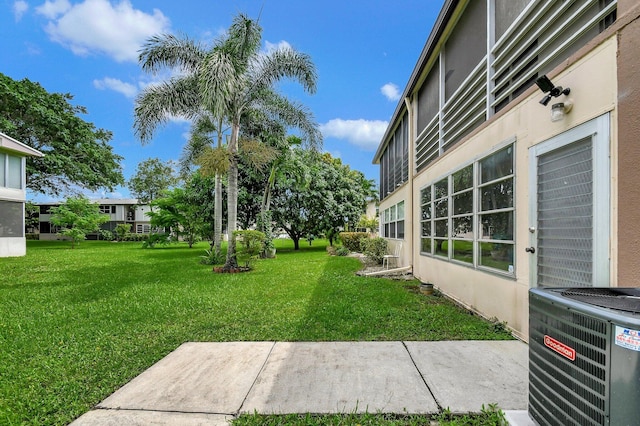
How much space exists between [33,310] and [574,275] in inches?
323

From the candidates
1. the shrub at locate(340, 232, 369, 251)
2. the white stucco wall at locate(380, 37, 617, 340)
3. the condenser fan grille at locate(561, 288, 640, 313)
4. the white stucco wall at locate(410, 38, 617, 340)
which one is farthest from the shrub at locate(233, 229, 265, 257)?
the condenser fan grille at locate(561, 288, 640, 313)

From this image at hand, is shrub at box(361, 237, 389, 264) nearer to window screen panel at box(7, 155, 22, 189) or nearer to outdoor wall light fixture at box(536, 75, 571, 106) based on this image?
outdoor wall light fixture at box(536, 75, 571, 106)

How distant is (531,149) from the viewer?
3705 mm

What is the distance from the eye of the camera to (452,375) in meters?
2.97

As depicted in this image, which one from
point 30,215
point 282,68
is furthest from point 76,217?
point 282,68

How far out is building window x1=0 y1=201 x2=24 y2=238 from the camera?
15.0 metres

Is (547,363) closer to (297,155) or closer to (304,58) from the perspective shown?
(304,58)

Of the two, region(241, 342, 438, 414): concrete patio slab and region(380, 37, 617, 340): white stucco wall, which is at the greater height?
region(380, 37, 617, 340): white stucco wall

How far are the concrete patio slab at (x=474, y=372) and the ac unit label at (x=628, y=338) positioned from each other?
1.60 metres

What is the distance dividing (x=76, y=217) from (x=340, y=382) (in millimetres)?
27993

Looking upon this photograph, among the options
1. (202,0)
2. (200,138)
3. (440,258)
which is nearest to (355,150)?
(200,138)

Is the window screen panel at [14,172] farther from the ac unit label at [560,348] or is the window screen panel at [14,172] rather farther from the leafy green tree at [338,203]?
the ac unit label at [560,348]

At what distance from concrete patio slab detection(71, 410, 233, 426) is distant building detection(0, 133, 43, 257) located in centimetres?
1806

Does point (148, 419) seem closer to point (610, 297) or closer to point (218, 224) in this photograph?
point (610, 297)
